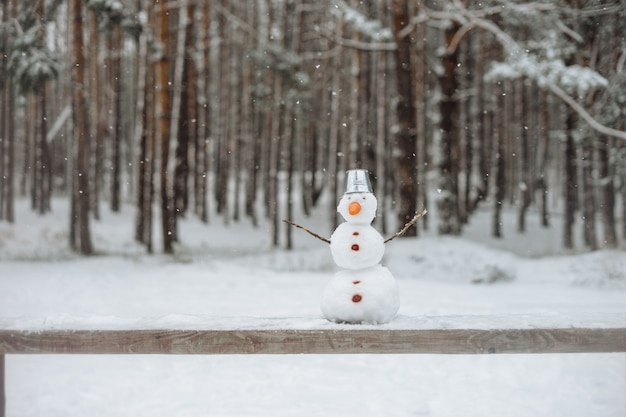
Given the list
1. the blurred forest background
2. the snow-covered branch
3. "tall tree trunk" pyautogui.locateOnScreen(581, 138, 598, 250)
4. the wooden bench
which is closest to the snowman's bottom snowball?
the wooden bench

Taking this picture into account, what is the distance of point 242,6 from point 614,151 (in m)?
17.7

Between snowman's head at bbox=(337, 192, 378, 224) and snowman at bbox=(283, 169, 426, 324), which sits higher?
snowman's head at bbox=(337, 192, 378, 224)

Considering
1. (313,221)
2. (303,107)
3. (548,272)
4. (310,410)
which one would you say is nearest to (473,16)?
(548,272)

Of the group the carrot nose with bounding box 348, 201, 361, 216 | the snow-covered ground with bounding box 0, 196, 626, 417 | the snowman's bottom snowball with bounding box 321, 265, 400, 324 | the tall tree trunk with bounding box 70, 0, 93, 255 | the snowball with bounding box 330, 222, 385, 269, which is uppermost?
the tall tree trunk with bounding box 70, 0, 93, 255

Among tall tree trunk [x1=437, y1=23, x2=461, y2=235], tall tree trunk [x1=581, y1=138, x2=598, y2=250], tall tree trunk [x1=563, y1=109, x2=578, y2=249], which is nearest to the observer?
tall tree trunk [x1=437, y1=23, x2=461, y2=235]

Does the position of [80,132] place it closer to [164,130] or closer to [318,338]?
[164,130]

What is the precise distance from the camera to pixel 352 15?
14.0 meters

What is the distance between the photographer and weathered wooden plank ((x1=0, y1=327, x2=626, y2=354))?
316 cm

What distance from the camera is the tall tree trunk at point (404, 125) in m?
12.6

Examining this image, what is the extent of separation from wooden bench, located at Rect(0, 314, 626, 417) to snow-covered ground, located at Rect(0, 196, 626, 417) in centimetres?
25

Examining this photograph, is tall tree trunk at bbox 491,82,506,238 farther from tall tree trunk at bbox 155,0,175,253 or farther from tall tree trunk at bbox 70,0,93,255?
tall tree trunk at bbox 70,0,93,255

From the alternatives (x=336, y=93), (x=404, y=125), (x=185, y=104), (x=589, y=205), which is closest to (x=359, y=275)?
(x=404, y=125)

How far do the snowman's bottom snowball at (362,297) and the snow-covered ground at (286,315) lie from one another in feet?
0.90

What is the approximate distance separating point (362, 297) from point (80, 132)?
1099 centimetres
